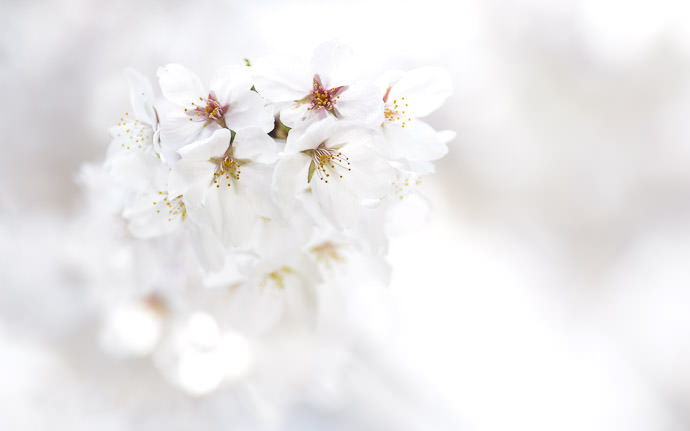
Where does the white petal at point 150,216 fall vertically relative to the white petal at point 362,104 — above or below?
below

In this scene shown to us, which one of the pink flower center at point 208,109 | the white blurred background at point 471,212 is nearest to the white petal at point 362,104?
the pink flower center at point 208,109

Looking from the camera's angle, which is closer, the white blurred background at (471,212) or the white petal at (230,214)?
the white petal at (230,214)

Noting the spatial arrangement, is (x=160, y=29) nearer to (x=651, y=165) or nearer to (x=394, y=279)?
(x=394, y=279)

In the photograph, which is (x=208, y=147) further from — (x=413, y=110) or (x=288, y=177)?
(x=413, y=110)

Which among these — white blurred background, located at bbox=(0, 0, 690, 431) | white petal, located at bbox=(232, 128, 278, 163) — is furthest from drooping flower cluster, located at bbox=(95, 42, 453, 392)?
white blurred background, located at bbox=(0, 0, 690, 431)

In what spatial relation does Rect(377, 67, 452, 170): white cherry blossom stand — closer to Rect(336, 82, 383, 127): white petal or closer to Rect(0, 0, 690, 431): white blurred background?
Rect(336, 82, 383, 127): white petal

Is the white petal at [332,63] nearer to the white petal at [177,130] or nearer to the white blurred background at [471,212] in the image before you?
the white petal at [177,130]

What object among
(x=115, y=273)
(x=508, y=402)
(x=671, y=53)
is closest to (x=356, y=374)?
(x=508, y=402)
